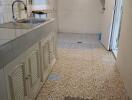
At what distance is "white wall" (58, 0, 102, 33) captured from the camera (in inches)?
230

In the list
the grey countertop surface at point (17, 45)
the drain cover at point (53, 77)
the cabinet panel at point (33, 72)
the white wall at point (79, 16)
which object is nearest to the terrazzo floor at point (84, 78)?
the drain cover at point (53, 77)

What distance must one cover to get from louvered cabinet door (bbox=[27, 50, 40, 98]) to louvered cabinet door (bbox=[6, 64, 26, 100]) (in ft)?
0.61

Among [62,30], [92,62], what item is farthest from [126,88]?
[62,30]

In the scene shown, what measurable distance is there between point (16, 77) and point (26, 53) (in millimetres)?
314

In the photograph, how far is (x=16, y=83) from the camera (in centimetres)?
141

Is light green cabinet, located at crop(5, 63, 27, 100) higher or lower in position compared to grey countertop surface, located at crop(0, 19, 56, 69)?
lower

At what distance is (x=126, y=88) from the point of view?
2262 mm

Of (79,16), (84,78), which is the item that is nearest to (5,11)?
(84,78)

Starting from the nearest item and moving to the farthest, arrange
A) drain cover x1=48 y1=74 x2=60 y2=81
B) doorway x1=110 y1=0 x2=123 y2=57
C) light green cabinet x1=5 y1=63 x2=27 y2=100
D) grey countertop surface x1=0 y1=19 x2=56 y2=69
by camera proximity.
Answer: grey countertop surface x1=0 y1=19 x2=56 y2=69
light green cabinet x1=5 y1=63 x2=27 y2=100
drain cover x1=48 y1=74 x2=60 y2=81
doorway x1=110 y1=0 x2=123 y2=57

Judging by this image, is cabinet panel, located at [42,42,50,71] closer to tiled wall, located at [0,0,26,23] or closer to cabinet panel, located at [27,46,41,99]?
cabinet panel, located at [27,46,41,99]

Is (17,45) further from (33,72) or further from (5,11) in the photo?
(5,11)

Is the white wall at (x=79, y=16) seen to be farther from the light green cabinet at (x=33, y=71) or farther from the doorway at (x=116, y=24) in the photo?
the light green cabinet at (x=33, y=71)

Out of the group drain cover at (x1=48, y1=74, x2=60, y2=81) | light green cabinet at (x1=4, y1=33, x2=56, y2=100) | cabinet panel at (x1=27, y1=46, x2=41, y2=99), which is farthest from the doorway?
cabinet panel at (x1=27, y1=46, x2=41, y2=99)

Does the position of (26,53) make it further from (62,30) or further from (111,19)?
(62,30)
